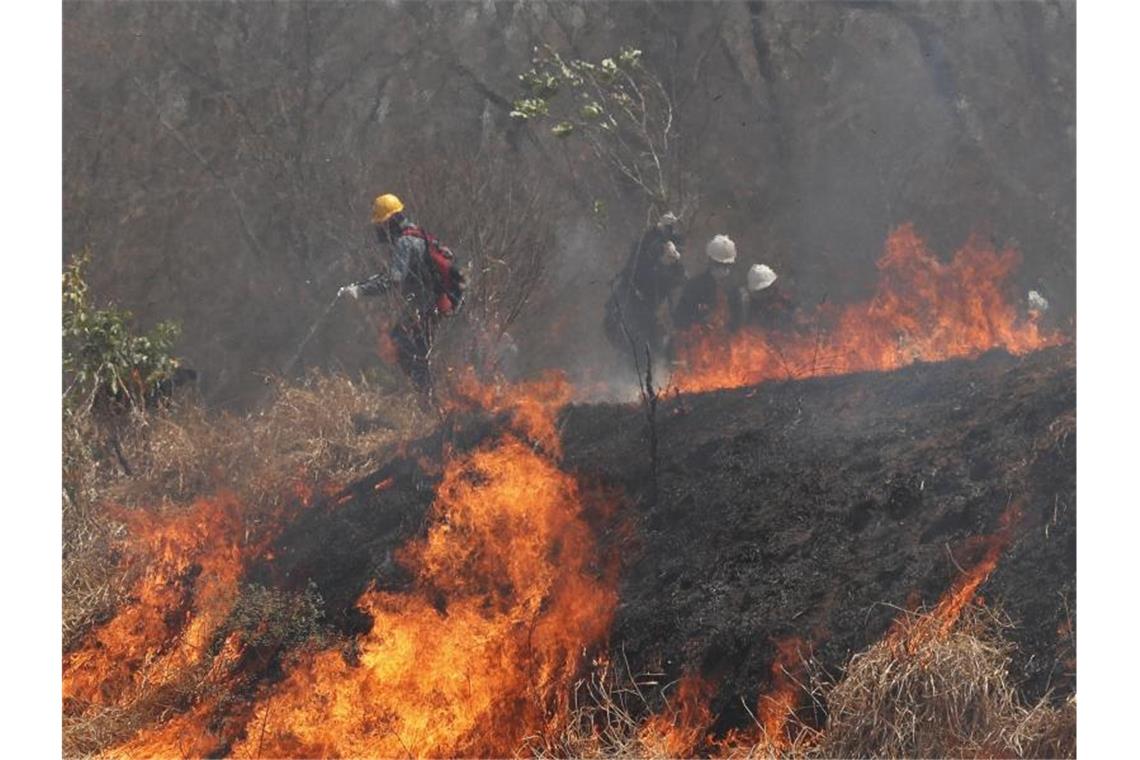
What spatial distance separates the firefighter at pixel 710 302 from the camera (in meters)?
9.48

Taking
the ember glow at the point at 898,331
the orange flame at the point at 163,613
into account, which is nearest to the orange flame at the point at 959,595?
the ember glow at the point at 898,331

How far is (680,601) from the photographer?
19.6 ft

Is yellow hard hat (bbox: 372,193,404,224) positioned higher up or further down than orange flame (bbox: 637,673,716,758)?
higher up

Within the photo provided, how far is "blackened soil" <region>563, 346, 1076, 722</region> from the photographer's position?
566 cm

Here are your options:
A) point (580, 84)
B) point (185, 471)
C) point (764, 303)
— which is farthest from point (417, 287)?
point (764, 303)

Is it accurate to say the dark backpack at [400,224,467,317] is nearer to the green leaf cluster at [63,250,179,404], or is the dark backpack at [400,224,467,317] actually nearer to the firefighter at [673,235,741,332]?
the green leaf cluster at [63,250,179,404]

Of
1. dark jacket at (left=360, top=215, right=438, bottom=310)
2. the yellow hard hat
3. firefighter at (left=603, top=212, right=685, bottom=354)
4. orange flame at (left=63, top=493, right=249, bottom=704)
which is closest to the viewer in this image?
orange flame at (left=63, top=493, right=249, bottom=704)

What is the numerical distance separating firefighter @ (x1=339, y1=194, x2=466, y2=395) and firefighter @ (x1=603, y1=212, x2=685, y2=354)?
2112 mm

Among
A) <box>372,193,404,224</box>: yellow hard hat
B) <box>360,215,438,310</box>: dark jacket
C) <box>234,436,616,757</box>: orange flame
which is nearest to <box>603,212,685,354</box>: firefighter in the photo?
<box>372,193,404,224</box>: yellow hard hat

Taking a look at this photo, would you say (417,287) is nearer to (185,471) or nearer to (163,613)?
(185,471)

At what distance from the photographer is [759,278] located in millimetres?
9852

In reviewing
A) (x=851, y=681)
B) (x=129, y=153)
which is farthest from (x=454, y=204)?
(x=851, y=681)

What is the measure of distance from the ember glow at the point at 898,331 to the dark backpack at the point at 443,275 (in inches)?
67.2

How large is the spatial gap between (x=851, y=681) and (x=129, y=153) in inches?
302
